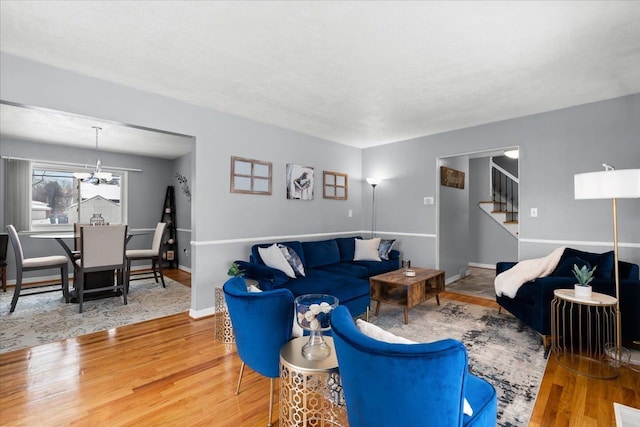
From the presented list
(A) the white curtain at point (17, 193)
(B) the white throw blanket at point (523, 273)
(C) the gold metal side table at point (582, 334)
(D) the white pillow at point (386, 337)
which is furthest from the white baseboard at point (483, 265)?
(A) the white curtain at point (17, 193)

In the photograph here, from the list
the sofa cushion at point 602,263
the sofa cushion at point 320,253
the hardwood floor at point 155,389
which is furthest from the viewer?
the sofa cushion at point 320,253

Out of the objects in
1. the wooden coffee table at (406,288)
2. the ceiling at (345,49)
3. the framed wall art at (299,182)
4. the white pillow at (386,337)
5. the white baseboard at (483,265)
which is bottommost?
the white baseboard at (483,265)

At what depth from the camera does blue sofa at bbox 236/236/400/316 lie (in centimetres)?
315

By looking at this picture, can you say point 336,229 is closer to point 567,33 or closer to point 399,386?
point 567,33

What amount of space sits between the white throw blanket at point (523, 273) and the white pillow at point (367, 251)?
5.90 feet

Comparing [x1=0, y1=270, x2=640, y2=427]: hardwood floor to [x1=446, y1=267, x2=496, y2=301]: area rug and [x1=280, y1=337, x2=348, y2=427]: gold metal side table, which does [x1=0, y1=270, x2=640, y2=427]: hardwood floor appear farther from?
[x1=446, y1=267, x2=496, y2=301]: area rug

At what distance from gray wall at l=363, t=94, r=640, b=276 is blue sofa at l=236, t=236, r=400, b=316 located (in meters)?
1.20

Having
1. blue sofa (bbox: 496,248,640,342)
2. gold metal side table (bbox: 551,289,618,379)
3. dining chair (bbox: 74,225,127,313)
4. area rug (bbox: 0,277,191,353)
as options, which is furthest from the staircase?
dining chair (bbox: 74,225,127,313)

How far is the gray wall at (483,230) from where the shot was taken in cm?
648

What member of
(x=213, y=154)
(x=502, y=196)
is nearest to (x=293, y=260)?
(x=213, y=154)

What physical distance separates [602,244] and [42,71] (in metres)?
5.91

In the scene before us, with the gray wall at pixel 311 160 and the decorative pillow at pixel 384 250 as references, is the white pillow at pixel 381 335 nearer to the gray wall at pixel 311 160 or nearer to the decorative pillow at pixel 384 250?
the gray wall at pixel 311 160

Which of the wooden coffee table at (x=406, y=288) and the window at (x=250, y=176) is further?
the window at (x=250, y=176)

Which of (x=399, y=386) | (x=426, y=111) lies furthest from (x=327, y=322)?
(x=426, y=111)
